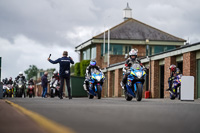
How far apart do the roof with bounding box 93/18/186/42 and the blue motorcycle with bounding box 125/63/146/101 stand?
5083cm

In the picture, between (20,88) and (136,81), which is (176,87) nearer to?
(136,81)

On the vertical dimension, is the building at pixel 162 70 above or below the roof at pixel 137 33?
below

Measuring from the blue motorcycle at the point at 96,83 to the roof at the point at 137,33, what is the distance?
45328 mm

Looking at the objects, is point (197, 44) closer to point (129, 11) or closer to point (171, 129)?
point (171, 129)

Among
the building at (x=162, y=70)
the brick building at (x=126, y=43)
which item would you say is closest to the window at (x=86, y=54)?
the brick building at (x=126, y=43)

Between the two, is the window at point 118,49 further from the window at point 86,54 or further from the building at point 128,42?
the window at point 86,54

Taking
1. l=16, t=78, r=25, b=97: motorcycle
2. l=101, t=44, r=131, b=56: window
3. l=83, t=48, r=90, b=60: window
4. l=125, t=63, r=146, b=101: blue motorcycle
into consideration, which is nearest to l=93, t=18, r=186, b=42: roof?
l=101, t=44, r=131, b=56: window

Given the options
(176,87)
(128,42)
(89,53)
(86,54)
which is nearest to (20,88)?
(176,87)

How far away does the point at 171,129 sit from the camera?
5633 mm

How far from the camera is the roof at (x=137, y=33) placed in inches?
2788

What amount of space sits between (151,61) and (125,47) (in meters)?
32.7

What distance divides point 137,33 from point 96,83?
1964 inches

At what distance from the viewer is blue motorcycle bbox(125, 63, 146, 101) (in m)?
17.7

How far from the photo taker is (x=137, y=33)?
7288 centimetres
